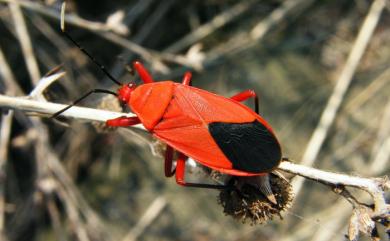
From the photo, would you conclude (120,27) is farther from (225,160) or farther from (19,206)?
(19,206)

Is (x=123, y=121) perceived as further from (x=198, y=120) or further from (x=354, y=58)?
(x=354, y=58)

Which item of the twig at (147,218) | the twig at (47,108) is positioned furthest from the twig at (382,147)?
the twig at (47,108)

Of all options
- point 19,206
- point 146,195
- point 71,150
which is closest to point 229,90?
point 146,195

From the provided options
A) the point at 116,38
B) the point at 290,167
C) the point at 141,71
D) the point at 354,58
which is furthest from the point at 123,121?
the point at 354,58

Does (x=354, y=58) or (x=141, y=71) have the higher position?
(x=141, y=71)

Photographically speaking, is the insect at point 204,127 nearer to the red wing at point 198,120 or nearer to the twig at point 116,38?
the red wing at point 198,120

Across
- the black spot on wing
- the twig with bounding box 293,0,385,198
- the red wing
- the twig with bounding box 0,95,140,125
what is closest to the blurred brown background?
the twig with bounding box 293,0,385,198

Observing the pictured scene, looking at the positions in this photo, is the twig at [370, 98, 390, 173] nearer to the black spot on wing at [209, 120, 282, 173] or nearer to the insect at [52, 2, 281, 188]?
the insect at [52, 2, 281, 188]
